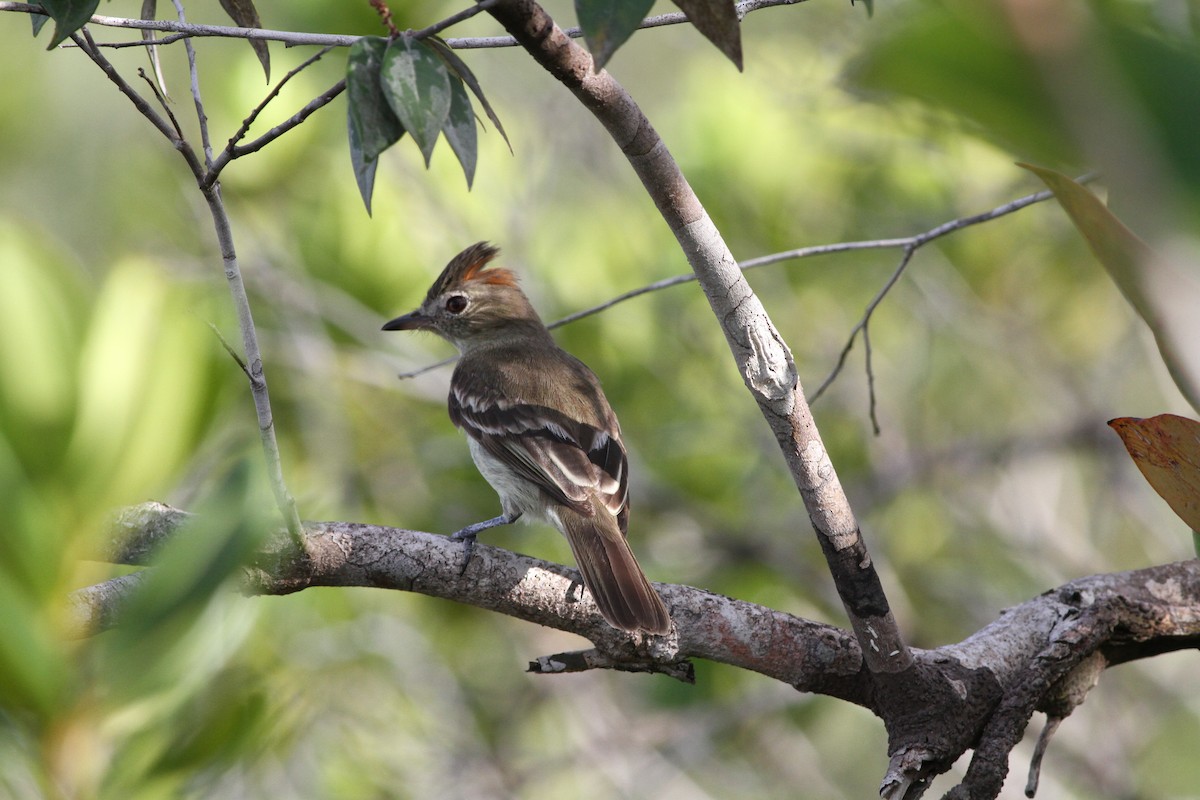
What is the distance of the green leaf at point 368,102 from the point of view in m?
1.65

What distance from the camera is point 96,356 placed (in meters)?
→ 2.18

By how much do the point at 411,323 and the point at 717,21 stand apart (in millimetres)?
4027

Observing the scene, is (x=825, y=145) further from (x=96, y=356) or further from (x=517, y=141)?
(x=96, y=356)

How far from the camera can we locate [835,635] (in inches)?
110

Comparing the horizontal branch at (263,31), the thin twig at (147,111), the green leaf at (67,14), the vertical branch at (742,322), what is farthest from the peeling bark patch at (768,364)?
the green leaf at (67,14)

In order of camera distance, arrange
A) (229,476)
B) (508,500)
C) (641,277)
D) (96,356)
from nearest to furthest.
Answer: (229,476)
(96,356)
(508,500)
(641,277)

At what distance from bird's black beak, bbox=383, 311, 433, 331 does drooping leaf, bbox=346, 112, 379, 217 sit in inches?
139

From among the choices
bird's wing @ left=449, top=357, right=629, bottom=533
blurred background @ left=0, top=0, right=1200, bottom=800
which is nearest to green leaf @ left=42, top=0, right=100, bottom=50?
bird's wing @ left=449, top=357, right=629, bottom=533

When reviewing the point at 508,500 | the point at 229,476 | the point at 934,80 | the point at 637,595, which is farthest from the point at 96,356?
the point at 508,500

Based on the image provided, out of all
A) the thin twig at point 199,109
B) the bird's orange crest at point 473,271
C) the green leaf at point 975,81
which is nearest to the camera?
the green leaf at point 975,81

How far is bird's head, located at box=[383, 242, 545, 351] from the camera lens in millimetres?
5402

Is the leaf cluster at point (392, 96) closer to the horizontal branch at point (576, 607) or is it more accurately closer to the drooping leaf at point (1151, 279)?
the drooping leaf at point (1151, 279)

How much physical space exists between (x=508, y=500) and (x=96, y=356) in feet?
7.93

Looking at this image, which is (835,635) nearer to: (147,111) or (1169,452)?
(1169,452)
